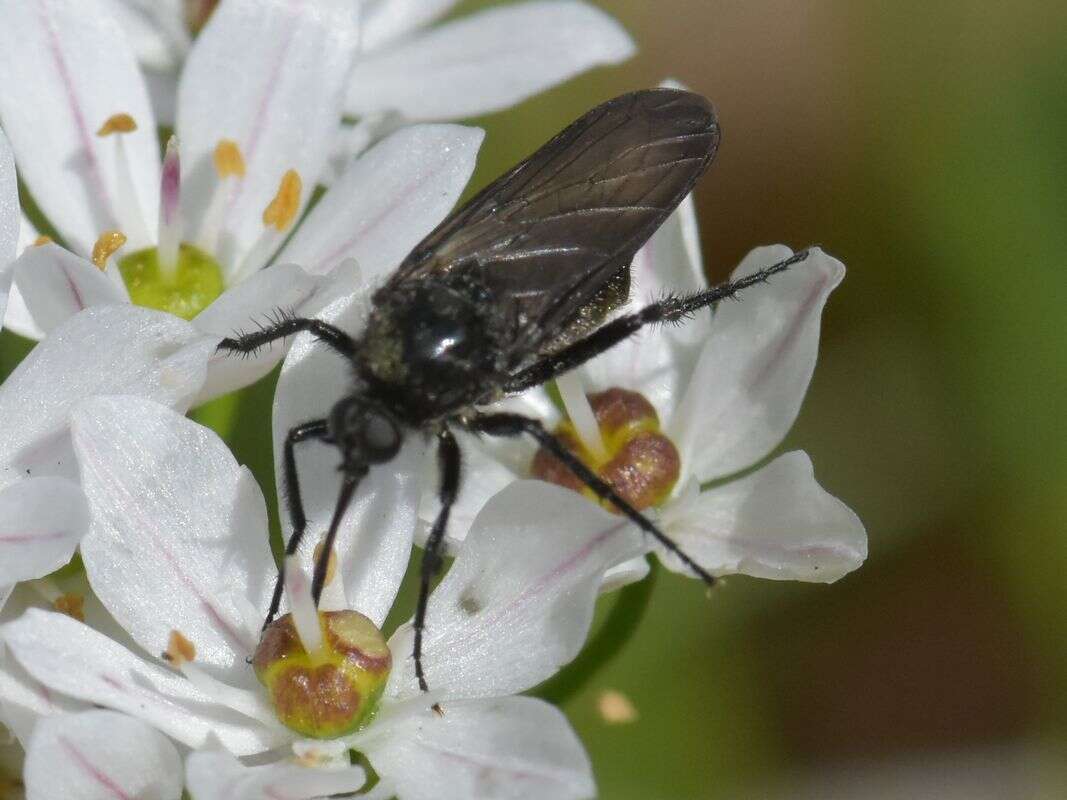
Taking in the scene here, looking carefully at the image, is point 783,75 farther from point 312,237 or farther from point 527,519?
point 527,519

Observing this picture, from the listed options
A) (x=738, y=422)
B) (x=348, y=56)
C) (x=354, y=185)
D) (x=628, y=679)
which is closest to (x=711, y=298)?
(x=738, y=422)

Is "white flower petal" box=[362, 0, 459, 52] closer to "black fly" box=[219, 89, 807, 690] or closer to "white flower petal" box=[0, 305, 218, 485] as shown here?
"black fly" box=[219, 89, 807, 690]

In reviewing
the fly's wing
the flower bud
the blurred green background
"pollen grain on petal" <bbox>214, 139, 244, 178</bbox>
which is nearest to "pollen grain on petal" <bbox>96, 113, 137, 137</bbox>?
"pollen grain on petal" <bbox>214, 139, 244, 178</bbox>

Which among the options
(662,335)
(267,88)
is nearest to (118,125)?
(267,88)

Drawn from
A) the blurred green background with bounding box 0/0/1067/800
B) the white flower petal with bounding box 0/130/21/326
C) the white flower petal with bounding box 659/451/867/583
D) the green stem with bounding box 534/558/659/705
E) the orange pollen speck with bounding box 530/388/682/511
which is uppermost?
the white flower petal with bounding box 0/130/21/326

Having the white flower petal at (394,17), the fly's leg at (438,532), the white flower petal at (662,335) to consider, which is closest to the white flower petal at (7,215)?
the fly's leg at (438,532)

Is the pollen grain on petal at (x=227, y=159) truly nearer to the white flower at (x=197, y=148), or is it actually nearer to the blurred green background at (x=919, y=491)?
the white flower at (x=197, y=148)
